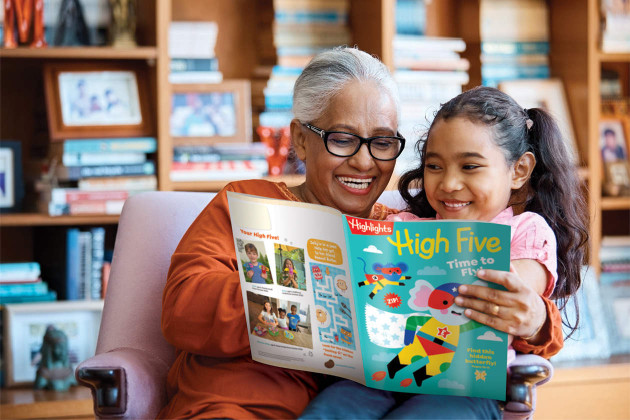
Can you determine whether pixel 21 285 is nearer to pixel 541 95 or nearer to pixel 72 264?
pixel 72 264

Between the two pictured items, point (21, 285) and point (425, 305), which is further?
point (21, 285)

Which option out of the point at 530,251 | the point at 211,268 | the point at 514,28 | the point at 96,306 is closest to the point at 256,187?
the point at 211,268

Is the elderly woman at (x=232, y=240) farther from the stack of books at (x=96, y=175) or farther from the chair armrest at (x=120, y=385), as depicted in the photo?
the stack of books at (x=96, y=175)

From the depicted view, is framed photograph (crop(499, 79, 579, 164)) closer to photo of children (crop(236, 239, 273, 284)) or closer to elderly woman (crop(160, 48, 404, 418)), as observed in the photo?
elderly woman (crop(160, 48, 404, 418))

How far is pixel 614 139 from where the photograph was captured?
284cm

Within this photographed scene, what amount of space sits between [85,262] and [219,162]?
537 millimetres

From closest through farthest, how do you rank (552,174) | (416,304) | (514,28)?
(416,304) → (552,174) → (514,28)

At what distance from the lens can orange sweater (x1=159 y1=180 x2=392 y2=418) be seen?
132 cm

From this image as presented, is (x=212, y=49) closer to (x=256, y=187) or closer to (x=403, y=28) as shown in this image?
(x=403, y=28)

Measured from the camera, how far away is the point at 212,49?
8.57 ft

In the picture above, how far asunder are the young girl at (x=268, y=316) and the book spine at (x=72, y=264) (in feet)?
4.40

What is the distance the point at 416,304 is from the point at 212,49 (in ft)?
5.49

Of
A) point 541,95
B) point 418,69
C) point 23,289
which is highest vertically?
point 418,69

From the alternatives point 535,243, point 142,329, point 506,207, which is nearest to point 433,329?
point 535,243
